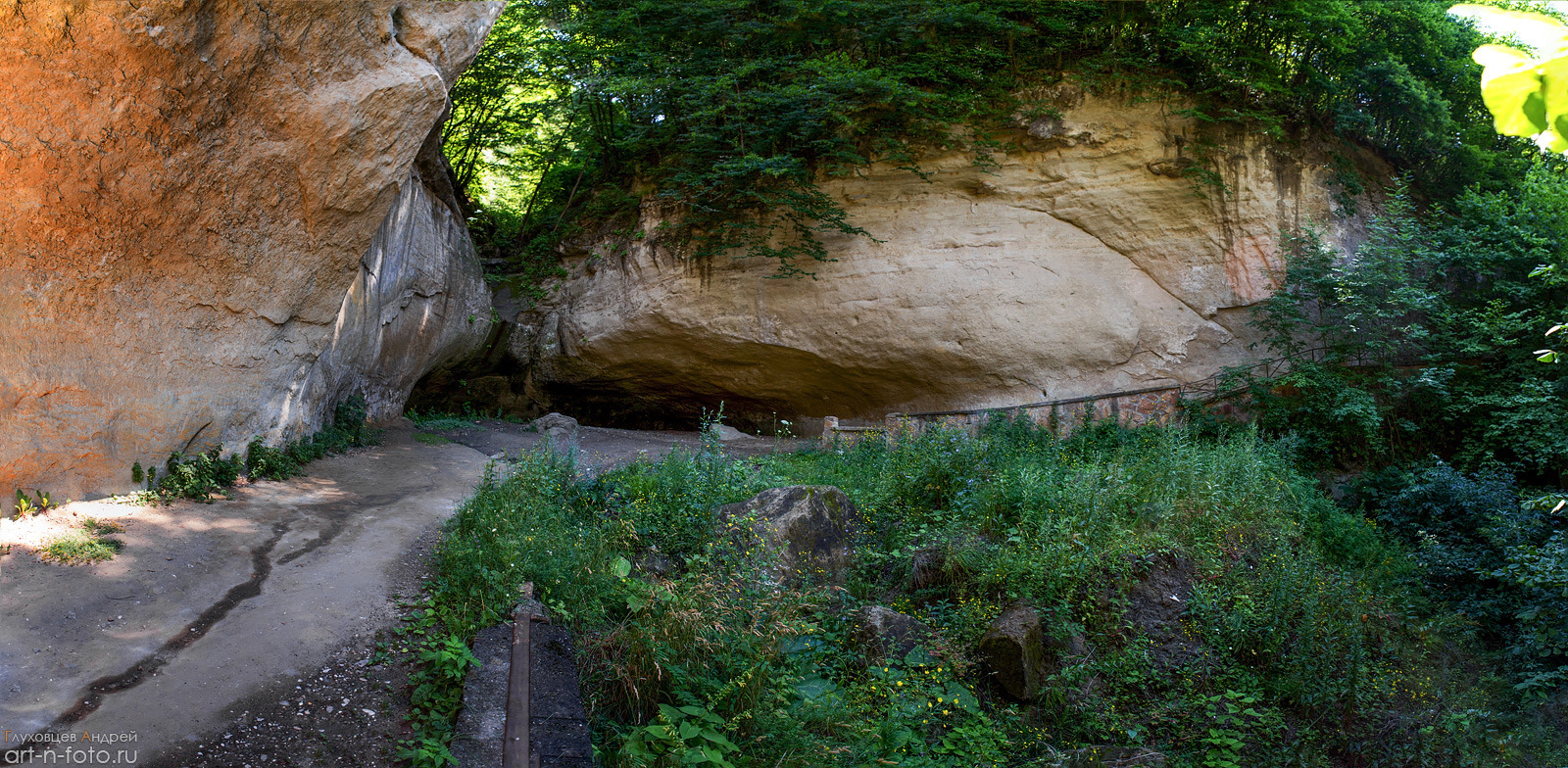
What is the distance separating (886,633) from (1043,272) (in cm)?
884

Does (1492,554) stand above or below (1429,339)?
below

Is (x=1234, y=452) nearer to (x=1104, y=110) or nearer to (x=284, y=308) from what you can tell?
(x=1104, y=110)

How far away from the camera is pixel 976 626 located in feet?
17.7

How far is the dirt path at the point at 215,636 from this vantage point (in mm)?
3234

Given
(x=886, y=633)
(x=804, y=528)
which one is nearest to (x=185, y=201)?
(x=804, y=528)

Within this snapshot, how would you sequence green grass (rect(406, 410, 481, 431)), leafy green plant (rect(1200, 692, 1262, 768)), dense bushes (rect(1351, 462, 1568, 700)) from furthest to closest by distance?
green grass (rect(406, 410, 481, 431)) < dense bushes (rect(1351, 462, 1568, 700)) < leafy green plant (rect(1200, 692, 1262, 768))

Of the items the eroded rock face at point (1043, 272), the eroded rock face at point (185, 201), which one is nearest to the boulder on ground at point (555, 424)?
the eroded rock face at point (1043, 272)

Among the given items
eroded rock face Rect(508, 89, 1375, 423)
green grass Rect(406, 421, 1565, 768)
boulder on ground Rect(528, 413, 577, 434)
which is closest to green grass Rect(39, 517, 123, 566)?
green grass Rect(406, 421, 1565, 768)

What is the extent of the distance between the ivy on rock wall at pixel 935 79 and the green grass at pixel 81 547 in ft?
29.8

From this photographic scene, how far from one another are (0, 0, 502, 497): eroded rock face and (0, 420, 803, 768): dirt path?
2.96 ft

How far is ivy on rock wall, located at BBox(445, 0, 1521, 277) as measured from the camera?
37.9ft

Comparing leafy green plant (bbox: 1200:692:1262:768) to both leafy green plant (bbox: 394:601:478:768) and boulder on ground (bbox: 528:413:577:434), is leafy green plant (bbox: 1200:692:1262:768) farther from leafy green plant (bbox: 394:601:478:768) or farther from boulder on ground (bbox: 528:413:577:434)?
boulder on ground (bbox: 528:413:577:434)

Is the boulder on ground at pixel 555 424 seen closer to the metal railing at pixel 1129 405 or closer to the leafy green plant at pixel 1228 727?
the metal railing at pixel 1129 405

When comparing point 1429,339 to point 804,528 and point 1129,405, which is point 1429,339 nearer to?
point 1129,405
